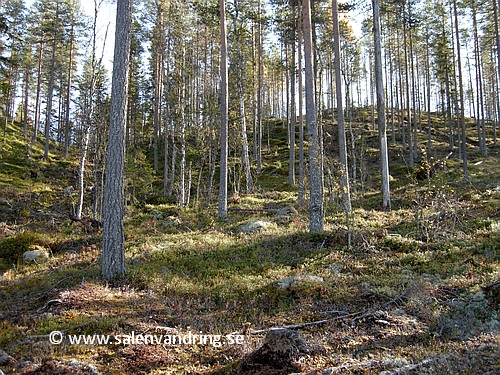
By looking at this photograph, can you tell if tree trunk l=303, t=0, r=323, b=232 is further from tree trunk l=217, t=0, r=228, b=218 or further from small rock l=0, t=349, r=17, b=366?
small rock l=0, t=349, r=17, b=366

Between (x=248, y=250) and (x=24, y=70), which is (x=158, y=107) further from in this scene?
(x=248, y=250)

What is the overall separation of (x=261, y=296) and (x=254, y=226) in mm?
6107

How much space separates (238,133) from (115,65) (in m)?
13.8

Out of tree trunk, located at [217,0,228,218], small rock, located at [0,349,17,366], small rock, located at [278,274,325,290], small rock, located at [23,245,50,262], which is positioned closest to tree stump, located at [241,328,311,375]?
small rock, located at [278,274,325,290]

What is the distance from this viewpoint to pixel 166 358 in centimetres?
Answer: 461

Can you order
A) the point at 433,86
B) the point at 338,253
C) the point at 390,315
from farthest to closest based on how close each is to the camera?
the point at 433,86 < the point at 338,253 < the point at 390,315

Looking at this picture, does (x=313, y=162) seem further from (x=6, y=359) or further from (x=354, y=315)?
(x=6, y=359)

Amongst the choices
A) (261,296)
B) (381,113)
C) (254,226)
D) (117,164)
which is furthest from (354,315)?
(381,113)

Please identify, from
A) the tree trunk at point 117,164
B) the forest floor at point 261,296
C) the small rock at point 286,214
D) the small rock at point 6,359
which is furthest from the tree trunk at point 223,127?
the small rock at point 6,359

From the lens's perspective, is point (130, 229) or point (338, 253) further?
point (130, 229)

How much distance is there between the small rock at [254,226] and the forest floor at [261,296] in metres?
0.08

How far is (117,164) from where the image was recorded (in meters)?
8.41

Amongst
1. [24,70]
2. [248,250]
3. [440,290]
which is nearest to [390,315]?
→ [440,290]

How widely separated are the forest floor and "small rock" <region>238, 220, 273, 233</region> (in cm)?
8
